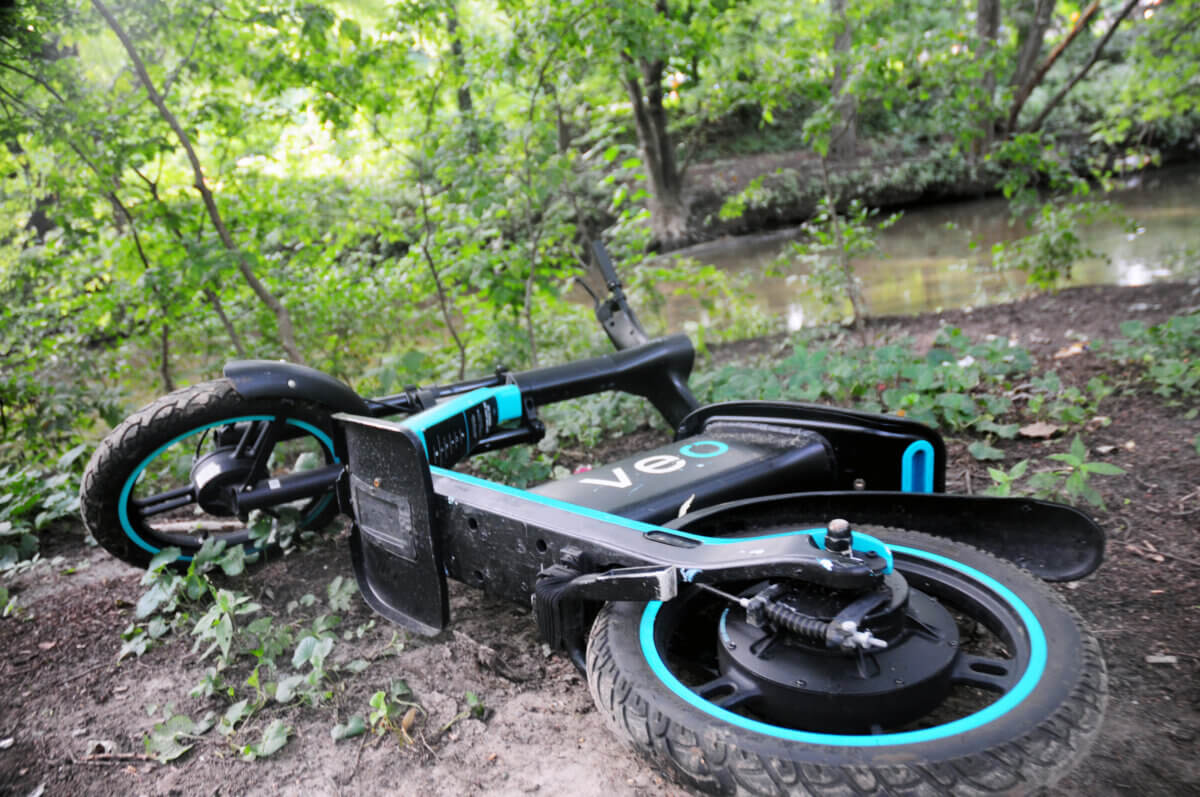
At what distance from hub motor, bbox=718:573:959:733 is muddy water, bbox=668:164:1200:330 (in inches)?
178

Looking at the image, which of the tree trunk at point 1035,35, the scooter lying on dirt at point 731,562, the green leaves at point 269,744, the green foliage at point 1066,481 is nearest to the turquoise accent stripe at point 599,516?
the scooter lying on dirt at point 731,562

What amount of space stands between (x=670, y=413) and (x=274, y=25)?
2.69 metres

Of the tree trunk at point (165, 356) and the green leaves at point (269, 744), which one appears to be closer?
the green leaves at point (269, 744)

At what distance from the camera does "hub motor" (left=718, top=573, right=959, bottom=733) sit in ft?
4.47

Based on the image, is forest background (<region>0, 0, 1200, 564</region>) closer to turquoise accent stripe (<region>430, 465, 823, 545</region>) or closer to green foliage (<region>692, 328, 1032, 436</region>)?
green foliage (<region>692, 328, 1032, 436</region>)

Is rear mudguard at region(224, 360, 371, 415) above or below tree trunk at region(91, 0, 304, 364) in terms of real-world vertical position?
below

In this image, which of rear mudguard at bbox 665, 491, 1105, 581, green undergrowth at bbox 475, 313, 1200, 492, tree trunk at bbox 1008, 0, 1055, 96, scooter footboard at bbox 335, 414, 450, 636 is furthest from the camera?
tree trunk at bbox 1008, 0, 1055, 96

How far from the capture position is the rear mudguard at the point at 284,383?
2504 millimetres

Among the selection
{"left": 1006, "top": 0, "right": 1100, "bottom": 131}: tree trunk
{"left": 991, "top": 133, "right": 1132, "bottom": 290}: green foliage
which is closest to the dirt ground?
{"left": 991, "top": 133, "right": 1132, "bottom": 290}: green foliage

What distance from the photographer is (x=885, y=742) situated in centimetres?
123

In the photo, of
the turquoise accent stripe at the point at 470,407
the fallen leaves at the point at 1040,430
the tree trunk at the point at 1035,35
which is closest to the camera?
the turquoise accent stripe at the point at 470,407

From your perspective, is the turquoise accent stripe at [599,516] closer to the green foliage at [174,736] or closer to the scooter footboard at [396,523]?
the scooter footboard at [396,523]

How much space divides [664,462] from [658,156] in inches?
345

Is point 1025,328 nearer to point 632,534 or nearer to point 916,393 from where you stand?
point 916,393
